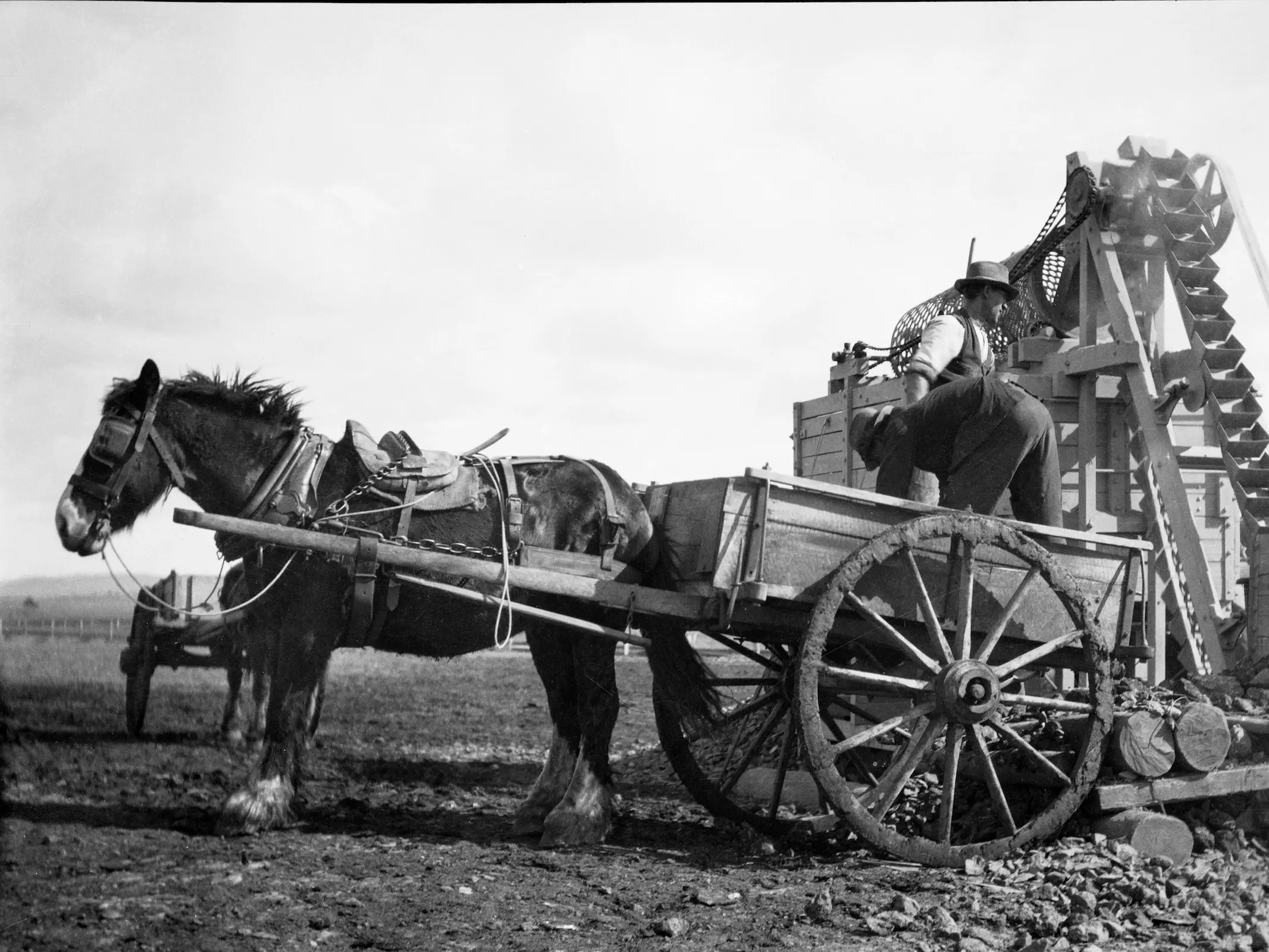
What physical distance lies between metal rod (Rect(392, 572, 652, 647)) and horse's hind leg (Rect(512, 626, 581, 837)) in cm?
64

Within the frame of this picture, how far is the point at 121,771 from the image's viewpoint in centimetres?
490

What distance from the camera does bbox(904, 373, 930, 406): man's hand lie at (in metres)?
5.43

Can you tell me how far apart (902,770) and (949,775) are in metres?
0.20

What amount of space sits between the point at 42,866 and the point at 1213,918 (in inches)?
158

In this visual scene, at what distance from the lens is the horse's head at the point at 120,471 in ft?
15.6

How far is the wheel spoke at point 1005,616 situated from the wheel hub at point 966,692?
0.10 meters

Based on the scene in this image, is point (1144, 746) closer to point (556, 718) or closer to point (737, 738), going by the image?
point (737, 738)

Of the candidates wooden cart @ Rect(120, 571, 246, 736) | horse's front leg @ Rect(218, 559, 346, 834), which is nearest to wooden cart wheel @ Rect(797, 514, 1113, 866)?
horse's front leg @ Rect(218, 559, 346, 834)

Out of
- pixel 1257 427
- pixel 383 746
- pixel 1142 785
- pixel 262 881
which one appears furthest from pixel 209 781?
pixel 1257 427

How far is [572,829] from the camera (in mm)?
5504

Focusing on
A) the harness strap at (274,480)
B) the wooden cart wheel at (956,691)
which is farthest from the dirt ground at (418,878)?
the harness strap at (274,480)

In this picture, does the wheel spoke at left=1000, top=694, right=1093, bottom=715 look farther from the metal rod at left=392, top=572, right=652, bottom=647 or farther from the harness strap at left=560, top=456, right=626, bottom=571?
the harness strap at left=560, top=456, right=626, bottom=571

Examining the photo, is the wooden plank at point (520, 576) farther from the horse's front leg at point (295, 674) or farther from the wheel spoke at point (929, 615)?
the wheel spoke at point (929, 615)

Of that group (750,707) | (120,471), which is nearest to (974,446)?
(750,707)
